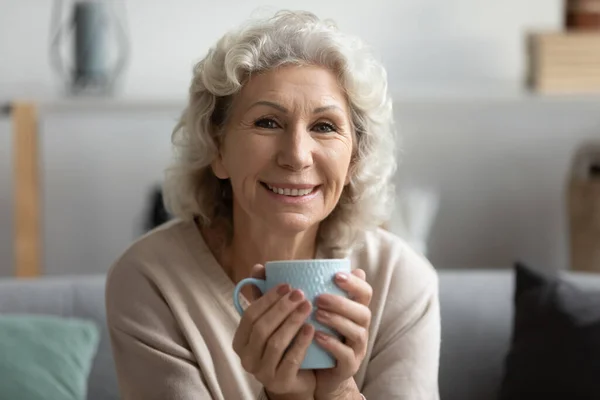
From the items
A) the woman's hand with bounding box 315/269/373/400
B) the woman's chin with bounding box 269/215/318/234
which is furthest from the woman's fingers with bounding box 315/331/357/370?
the woman's chin with bounding box 269/215/318/234

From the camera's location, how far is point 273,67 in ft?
4.72

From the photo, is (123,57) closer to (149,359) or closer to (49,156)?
(49,156)

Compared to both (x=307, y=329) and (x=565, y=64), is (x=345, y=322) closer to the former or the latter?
(x=307, y=329)

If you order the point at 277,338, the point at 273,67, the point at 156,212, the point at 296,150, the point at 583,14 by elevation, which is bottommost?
the point at 156,212

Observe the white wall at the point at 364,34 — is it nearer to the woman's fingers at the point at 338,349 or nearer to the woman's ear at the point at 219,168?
the woman's ear at the point at 219,168

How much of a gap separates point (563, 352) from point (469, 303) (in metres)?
0.27

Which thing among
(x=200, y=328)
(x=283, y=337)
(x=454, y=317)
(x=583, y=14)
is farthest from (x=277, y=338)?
(x=583, y=14)

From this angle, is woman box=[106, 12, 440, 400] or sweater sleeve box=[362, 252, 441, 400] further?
sweater sleeve box=[362, 252, 441, 400]

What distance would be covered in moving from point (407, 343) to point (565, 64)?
4.97 ft

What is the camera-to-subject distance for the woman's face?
1.41 m

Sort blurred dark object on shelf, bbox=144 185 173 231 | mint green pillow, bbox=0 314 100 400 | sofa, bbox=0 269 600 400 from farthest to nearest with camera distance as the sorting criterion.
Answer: blurred dark object on shelf, bbox=144 185 173 231 < sofa, bbox=0 269 600 400 < mint green pillow, bbox=0 314 100 400

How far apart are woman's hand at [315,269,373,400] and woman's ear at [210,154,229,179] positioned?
34cm

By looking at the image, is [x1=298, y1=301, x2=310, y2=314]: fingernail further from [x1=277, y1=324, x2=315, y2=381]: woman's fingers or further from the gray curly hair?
the gray curly hair

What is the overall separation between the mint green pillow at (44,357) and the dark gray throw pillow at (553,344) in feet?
2.75
